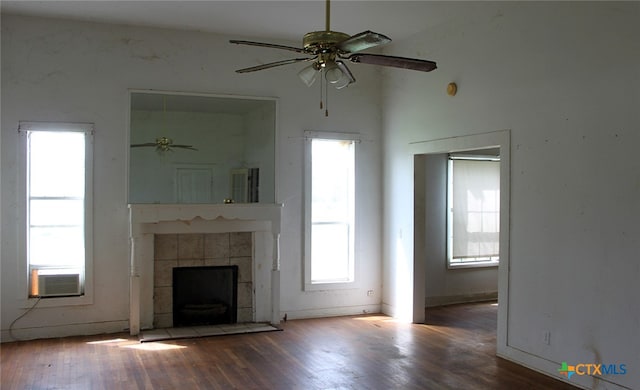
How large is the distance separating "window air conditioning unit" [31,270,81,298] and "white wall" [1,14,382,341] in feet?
0.50

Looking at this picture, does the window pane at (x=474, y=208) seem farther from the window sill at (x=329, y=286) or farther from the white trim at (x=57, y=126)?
the white trim at (x=57, y=126)

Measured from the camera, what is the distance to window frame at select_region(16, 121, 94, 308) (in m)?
5.64

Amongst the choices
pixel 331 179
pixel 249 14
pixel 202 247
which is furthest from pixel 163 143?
pixel 331 179

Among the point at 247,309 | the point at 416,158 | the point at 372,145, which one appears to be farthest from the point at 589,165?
the point at 247,309

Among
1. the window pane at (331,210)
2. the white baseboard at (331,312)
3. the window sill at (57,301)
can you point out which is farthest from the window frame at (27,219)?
the window pane at (331,210)

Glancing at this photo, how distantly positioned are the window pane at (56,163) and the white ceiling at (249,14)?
Answer: 1.22 m

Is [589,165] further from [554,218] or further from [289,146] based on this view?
[289,146]

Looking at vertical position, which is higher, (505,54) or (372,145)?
(505,54)

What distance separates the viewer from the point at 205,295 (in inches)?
251

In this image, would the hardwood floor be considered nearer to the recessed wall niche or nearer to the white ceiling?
the recessed wall niche

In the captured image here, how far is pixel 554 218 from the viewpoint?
468 centimetres

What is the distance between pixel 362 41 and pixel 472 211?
202 inches

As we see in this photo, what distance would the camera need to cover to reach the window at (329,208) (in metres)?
6.80

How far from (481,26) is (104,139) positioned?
3.96 meters
